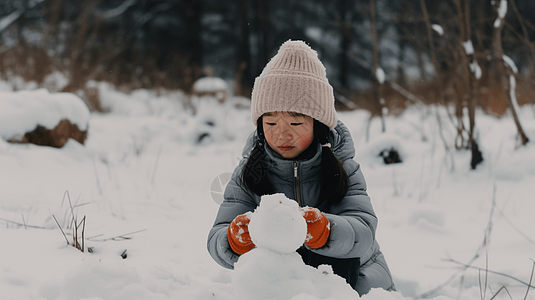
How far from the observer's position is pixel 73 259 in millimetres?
1354

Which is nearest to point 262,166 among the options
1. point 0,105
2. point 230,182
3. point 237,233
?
point 230,182

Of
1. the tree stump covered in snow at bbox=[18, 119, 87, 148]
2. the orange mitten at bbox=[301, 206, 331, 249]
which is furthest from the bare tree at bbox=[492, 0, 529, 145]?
the tree stump covered in snow at bbox=[18, 119, 87, 148]

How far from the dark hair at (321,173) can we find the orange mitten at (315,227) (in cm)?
26

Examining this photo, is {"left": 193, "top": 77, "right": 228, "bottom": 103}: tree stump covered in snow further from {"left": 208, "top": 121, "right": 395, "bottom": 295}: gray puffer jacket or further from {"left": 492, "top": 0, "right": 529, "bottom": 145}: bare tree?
{"left": 208, "top": 121, "right": 395, "bottom": 295}: gray puffer jacket

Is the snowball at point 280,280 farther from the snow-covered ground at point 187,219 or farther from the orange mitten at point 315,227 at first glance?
the orange mitten at point 315,227

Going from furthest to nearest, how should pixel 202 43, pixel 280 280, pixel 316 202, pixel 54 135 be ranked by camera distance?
1. pixel 202 43
2. pixel 54 135
3. pixel 316 202
4. pixel 280 280

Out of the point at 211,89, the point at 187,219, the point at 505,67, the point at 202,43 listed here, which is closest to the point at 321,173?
the point at 187,219

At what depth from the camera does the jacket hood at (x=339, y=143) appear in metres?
1.44

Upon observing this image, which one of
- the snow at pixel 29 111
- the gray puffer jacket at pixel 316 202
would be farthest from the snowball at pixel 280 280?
the snow at pixel 29 111

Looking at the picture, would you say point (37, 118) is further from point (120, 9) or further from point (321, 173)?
point (120, 9)

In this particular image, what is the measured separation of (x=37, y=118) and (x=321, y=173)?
257 centimetres

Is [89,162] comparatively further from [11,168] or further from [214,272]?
[214,272]

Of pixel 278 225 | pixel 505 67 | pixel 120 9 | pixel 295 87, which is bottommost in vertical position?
pixel 278 225

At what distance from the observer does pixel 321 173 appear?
139 centimetres
